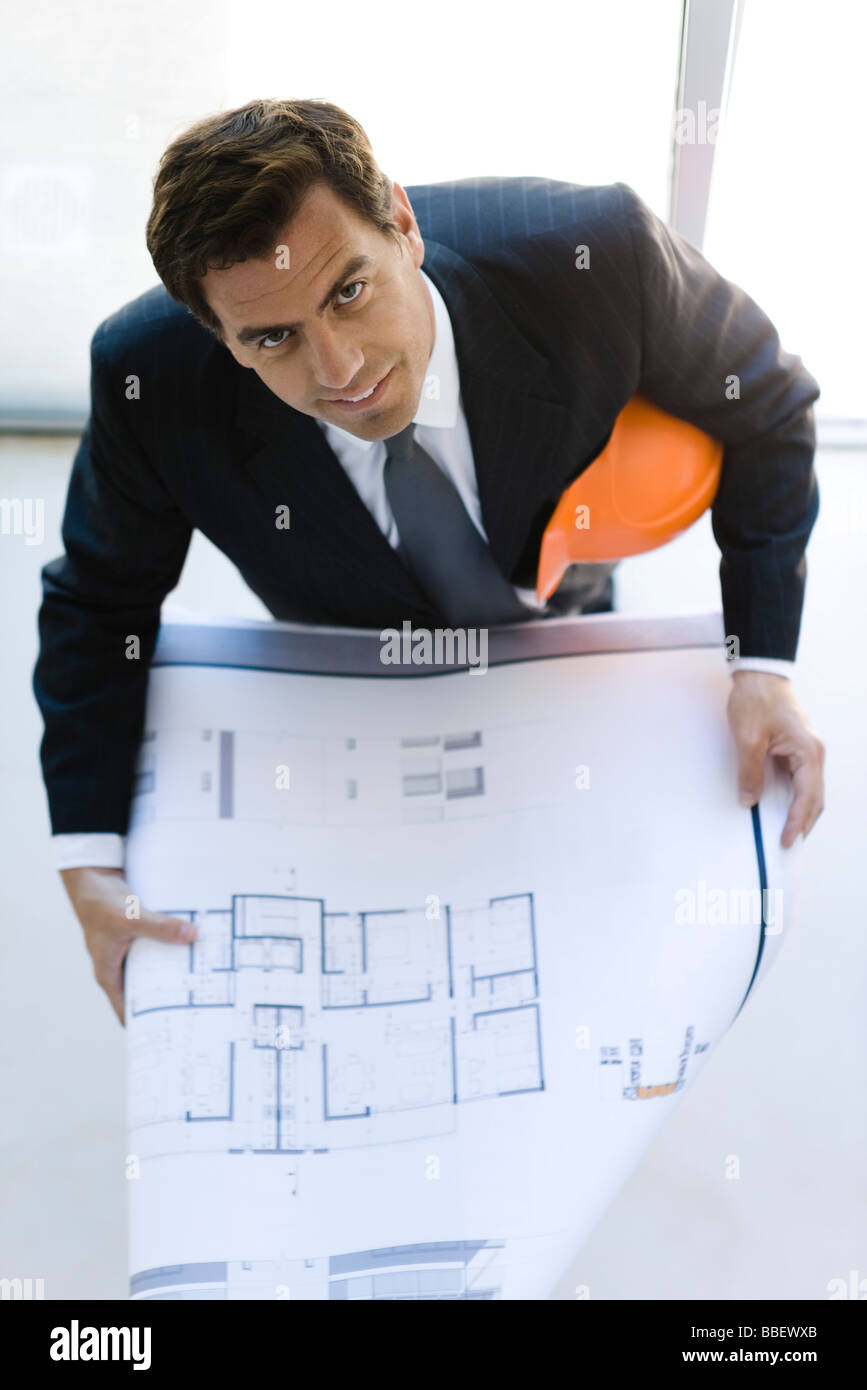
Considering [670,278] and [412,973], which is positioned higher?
[670,278]

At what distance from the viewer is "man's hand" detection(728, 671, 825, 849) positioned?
1160 mm

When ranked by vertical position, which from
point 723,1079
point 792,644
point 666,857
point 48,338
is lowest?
point 723,1079

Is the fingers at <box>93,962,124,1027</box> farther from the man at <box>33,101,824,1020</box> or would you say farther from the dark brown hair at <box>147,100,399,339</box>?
the dark brown hair at <box>147,100,399,339</box>

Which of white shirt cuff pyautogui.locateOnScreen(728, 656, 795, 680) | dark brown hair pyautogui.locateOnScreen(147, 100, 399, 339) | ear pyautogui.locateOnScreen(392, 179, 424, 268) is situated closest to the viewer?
dark brown hair pyautogui.locateOnScreen(147, 100, 399, 339)

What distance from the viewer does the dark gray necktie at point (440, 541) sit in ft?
3.61

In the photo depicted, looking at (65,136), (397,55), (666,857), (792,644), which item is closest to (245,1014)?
(666,857)

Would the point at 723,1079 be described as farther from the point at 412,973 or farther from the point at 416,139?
the point at 416,139

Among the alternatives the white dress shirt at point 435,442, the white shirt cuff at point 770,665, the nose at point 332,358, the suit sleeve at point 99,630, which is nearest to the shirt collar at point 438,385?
the white dress shirt at point 435,442

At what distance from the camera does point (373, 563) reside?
117cm

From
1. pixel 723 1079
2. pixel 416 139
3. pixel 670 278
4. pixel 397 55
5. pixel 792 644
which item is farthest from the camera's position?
pixel 416 139

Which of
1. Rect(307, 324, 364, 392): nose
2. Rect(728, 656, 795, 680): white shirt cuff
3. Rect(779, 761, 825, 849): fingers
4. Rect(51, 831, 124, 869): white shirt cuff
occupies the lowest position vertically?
Rect(51, 831, 124, 869): white shirt cuff

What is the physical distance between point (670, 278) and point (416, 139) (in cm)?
85

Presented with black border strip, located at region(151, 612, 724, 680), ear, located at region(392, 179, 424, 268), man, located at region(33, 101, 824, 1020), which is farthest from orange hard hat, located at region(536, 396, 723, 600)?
ear, located at region(392, 179, 424, 268)

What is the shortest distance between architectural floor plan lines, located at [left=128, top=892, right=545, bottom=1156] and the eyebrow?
0.50 meters
